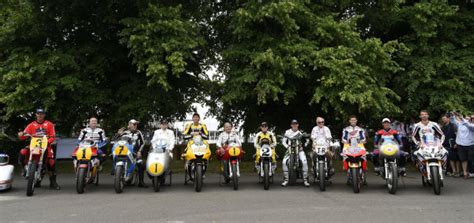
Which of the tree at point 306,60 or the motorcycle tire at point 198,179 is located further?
the tree at point 306,60

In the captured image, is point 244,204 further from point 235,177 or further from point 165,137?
point 165,137

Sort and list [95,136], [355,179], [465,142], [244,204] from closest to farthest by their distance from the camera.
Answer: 1. [244,204]
2. [355,179]
3. [95,136]
4. [465,142]

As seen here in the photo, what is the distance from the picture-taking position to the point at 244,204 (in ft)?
27.0

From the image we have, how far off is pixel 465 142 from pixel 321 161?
5198 millimetres

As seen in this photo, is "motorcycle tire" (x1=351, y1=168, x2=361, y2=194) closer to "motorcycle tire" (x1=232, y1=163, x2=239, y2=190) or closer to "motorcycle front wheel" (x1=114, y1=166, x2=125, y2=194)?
"motorcycle tire" (x1=232, y1=163, x2=239, y2=190)

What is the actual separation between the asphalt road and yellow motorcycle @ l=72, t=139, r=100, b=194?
0.32 metres

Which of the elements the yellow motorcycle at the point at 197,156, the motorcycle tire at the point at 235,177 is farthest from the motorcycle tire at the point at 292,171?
the yellow motorcycle at the point at 197,156

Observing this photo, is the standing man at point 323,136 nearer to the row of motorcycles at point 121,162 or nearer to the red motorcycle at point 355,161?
the red motorcycle at point 355,161

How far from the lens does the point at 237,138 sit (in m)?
11.2

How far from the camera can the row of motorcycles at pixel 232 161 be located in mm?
9594

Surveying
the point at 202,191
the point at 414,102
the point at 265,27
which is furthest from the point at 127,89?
the point at 414,102

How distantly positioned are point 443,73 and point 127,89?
11.7 metres

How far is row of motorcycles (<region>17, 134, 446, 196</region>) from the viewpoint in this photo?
9594mm

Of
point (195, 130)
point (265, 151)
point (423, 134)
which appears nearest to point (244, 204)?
point (265, 151)
